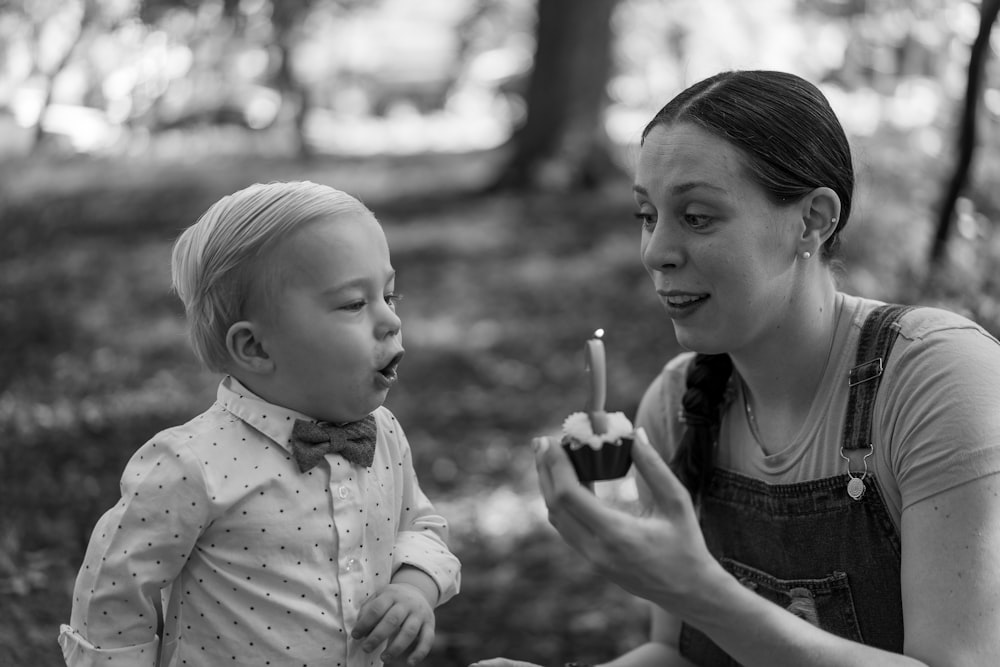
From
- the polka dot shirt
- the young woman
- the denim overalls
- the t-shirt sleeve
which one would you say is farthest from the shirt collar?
→ the t-shirt sleeve

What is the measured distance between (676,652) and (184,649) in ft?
4.12

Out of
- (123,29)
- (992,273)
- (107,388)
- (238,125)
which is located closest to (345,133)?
(238,125)

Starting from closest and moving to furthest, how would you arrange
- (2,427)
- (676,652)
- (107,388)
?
(676,652), (2,427), (107,388)

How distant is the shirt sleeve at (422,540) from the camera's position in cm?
225

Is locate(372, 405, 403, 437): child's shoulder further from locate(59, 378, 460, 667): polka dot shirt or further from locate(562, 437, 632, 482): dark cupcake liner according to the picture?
locate(562, 437, 632, 482): dark cupcake liner

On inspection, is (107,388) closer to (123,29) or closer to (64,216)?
(64,216)

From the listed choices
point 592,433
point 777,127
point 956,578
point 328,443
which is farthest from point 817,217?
point 328,443

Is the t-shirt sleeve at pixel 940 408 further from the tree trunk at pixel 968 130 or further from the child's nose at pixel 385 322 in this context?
the tree trunk at pixel 968 130

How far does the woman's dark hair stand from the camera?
2.26 m

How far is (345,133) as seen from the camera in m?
22.2

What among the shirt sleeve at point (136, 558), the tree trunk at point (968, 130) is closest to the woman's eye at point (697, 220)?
the shirt sleeve at point (136, 558)

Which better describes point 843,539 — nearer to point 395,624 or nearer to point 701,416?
point 701,416

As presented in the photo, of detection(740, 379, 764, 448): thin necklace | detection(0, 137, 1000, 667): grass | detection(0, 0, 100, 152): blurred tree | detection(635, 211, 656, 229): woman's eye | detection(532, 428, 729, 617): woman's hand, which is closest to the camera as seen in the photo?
detection(532, 428, 729, 617): woman's hand

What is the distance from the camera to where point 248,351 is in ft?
6.97
